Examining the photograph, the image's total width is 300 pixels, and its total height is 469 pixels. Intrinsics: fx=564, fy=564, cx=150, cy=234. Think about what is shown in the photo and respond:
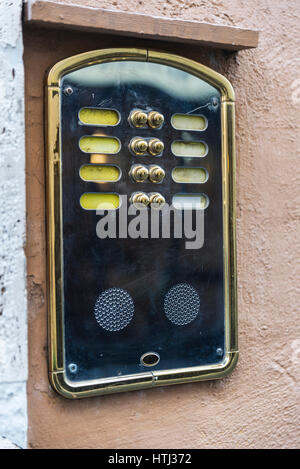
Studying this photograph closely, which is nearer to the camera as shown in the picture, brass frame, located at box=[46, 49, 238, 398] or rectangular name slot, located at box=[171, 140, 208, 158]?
brass frame, located at box=[46, 49, 238, 398]

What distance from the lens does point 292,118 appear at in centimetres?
204

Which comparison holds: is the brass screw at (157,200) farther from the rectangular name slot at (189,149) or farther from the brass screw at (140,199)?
the rectangular name slot at (189,149)

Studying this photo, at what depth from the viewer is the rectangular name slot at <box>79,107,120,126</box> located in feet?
5.40

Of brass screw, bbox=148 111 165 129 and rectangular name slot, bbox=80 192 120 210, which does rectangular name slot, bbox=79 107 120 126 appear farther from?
rectangular name slot, bbox=80 192 120 210

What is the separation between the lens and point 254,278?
6.52ft

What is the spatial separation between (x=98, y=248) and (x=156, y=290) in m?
0.24

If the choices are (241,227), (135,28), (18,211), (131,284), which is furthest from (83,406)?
(135,28)

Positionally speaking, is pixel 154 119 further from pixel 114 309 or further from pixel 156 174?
pixel 114 309


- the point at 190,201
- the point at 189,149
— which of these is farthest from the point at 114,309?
the point at 189,149

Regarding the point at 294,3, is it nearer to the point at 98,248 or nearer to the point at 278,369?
the point at 98,248

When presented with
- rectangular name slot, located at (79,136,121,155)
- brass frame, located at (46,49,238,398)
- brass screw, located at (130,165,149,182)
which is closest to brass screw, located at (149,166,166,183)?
brass screw, located at (130,165,149,182)

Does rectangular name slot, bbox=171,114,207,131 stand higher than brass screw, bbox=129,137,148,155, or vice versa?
rectangular name slot, bbox=171,114,207,131

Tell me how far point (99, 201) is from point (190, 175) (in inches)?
12.8
